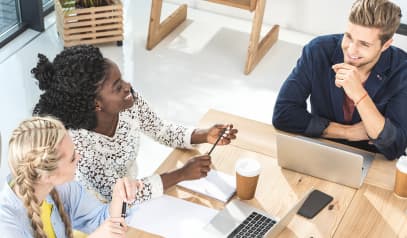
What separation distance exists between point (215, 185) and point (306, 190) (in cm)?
32

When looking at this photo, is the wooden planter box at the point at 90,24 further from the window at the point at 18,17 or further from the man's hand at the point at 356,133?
the man's hand at the point at 356,133

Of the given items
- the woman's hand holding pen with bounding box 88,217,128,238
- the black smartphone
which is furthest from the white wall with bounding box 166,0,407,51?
the woman's hand holding pen with bounding box 88,217,128,238

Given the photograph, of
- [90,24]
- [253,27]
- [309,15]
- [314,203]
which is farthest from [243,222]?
[309,15]

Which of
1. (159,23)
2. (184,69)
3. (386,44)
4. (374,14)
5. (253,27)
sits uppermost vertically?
(374,14)

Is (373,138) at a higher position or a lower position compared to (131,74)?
higher

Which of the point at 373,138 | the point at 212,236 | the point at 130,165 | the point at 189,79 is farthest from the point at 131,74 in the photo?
the point at 212,236

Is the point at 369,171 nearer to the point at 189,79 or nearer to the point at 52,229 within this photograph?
the point at 52,229

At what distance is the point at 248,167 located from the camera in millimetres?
2551

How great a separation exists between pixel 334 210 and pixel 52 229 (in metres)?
0.94

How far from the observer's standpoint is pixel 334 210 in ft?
8.43

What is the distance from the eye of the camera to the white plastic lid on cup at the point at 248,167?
253 centimetres

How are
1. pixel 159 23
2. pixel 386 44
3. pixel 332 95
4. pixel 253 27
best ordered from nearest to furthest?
1. pixel 386 44
2. pixel 332 95
3. pixel 253 27
4. pixel 159 23

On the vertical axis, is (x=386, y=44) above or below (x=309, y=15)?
above

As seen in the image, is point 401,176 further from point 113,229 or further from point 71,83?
point 71,83
